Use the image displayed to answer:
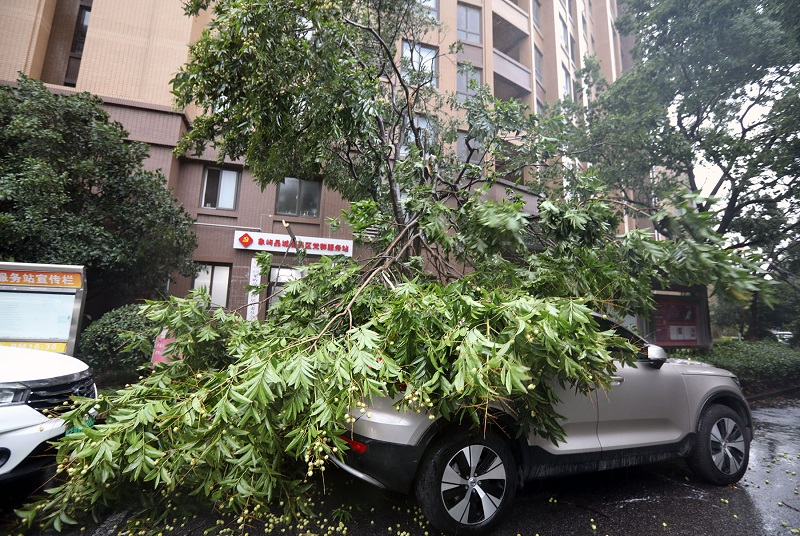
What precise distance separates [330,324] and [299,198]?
34.5 feet

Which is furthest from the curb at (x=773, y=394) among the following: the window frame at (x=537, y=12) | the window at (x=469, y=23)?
the window frame at (x=537, y=12)

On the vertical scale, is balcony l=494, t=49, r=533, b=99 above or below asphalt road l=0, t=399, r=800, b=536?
above

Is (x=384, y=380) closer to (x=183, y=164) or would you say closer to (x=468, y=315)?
(x=468, y=315)

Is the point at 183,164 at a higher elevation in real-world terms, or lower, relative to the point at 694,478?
higher

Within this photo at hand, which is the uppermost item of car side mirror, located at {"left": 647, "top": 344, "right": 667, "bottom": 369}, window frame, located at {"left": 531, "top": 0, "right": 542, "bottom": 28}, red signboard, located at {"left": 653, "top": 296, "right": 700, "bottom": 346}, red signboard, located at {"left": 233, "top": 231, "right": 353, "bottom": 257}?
window frame, located at {"left": 531, "top": 0, "right": 542, "bottom": 28}

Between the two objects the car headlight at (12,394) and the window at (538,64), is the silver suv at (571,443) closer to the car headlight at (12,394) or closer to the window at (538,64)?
the car headlight at (12,394)

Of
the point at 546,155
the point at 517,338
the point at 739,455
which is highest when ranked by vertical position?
the point at 546,155

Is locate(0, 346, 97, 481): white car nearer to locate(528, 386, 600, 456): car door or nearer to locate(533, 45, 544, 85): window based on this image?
locate(528, 386, 600, 456): car door

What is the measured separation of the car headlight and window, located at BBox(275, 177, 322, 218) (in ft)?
32.4

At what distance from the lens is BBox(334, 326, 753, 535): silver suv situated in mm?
2910

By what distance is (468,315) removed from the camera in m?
2.85

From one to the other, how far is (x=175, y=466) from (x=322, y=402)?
1.09 meters

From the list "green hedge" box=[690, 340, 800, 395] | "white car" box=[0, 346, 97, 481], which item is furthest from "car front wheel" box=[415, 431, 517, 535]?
"green hedge" box=[690, 340, 800, 395]

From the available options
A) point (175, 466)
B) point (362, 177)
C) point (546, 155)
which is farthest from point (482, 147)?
point (175, 466)
